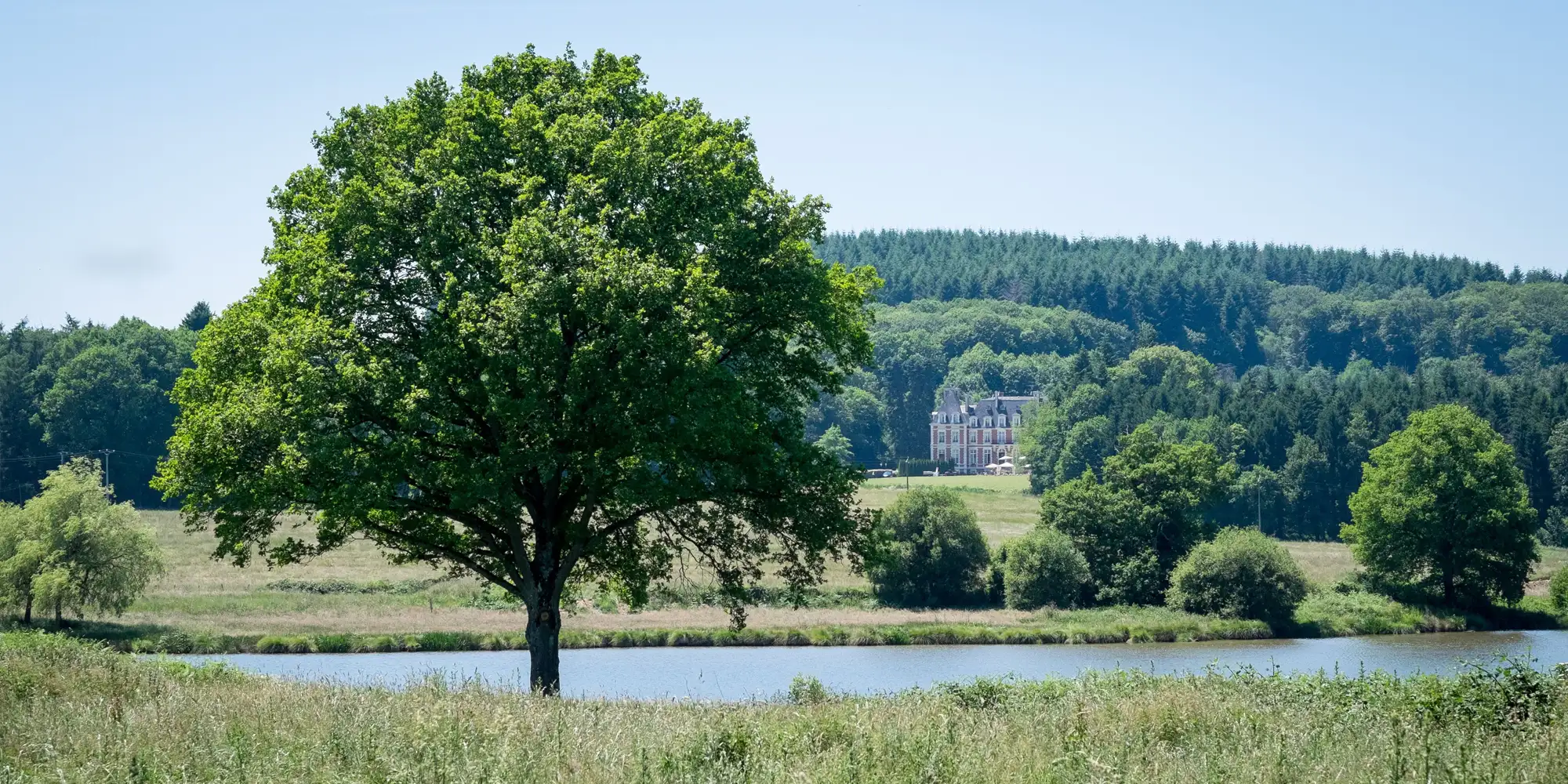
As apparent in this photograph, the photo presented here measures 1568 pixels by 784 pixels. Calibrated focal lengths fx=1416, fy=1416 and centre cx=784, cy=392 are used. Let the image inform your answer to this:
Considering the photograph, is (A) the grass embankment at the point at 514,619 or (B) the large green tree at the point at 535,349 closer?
(B) the large green tree at the point at 535,349

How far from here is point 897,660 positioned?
53.8 m

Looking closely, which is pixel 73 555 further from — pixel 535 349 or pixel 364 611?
pixel 535 349

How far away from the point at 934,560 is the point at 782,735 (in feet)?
190

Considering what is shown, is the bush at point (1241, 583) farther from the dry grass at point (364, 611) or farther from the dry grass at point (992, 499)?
the dry grass at point (992, 499)

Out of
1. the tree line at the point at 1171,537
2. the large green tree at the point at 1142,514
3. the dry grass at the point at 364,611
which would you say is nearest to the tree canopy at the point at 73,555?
the dry grass at the point at 364,611

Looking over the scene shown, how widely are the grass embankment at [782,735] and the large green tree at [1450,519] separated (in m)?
59.1

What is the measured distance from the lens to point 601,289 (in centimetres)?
2384

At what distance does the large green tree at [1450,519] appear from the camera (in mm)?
70438

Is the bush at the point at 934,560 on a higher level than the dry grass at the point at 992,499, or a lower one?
lower

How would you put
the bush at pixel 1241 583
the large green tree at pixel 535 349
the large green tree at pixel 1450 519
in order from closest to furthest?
the large green tree at pixel 535 349 < the bush at pixel 1241 583 < the large green tree at pixel 1450 519

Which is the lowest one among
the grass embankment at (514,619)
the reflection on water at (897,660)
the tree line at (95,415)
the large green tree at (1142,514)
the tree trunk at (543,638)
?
the reflection on water at (897,660)

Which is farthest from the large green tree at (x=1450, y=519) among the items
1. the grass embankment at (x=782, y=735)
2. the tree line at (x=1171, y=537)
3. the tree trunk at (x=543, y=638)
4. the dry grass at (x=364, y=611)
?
the grass embankment at (x=782, y=735)

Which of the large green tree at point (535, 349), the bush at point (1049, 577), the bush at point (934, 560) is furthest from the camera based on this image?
the bush at point (934, 560)

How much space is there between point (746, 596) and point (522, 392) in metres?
7.03
